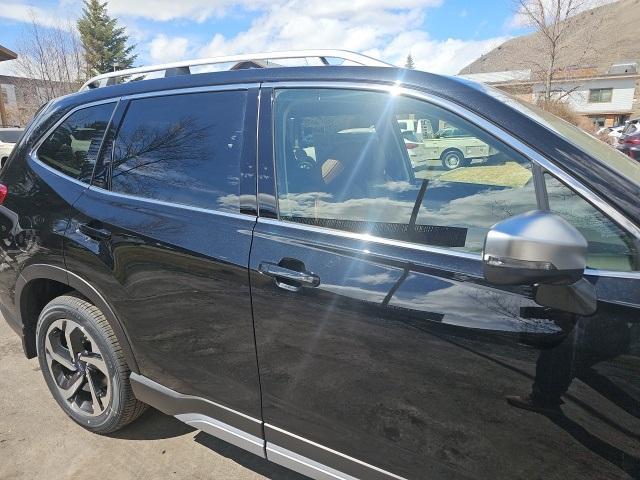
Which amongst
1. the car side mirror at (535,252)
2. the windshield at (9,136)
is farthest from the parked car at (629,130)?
the windshield at (9,136)

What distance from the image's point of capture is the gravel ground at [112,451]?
2381 mm

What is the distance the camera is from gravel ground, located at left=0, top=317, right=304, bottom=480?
2.38m

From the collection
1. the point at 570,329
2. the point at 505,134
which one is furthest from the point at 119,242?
the point at 570,329

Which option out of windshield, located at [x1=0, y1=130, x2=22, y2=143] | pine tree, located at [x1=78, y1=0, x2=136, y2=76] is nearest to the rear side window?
windshield, located at [x1=0, y1=130, x2=22, y2=143]

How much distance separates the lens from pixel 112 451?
100 inches

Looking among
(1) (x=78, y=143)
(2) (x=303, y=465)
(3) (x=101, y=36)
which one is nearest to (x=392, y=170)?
(2) (x=303, y=465)

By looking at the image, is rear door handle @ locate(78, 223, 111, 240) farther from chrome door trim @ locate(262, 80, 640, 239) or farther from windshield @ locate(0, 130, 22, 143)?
windshield @ locate(0, 130, 22, 143)

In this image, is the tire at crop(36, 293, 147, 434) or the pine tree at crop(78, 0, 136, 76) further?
the pine tree at crop(78, 0, 136, 76)

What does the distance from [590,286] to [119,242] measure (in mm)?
1840

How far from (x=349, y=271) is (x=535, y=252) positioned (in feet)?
2.11

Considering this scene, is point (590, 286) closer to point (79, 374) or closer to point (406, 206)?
point (406, 206)

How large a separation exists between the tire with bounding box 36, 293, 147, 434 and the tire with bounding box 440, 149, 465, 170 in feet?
5.82

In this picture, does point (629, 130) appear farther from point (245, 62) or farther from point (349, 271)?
point (349, 271)

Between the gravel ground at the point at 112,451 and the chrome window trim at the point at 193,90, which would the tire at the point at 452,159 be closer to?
the chrome window trim at the point at 193,90
